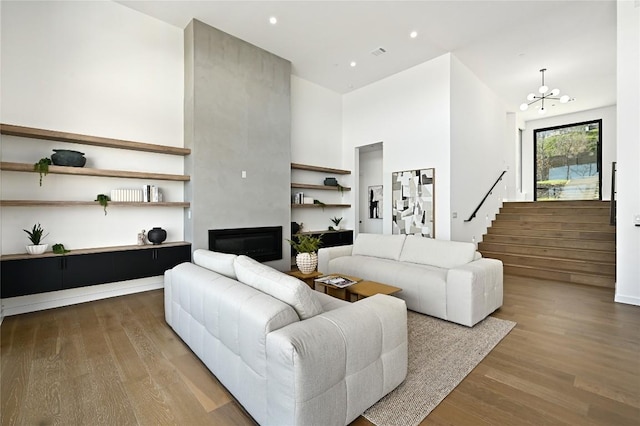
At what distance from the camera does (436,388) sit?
2004 mm

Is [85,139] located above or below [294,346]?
above

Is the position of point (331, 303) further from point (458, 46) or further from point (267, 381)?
point (458, 46)

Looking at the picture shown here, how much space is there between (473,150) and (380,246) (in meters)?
3.48

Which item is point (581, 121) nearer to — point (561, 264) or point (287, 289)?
point (561, 264)

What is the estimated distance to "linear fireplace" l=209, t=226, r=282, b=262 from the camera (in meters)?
4.68

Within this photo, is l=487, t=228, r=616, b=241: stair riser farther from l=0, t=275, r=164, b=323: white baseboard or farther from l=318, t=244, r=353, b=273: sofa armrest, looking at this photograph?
l=0, t=275, r=164, b=323: white baseboard

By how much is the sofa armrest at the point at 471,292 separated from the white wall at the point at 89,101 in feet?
13.4

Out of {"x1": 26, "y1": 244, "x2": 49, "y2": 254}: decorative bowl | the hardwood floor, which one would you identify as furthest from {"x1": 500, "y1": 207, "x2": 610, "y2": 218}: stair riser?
{"x1": 26, "y1": 244, "x2": 49, "y2": 254}: decorative bowl

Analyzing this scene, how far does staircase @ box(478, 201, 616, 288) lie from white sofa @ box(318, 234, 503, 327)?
8.48 feet

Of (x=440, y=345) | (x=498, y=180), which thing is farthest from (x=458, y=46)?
(x=440, y=345)

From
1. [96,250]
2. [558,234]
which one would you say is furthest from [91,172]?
[558,234]

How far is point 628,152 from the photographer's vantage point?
3826 mm

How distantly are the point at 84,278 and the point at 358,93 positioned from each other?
6414mm

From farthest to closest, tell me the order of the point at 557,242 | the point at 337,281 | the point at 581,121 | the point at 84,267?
the point at 581,121 → the point at 557,242 → the point at 84,267 → the point at 337,281
